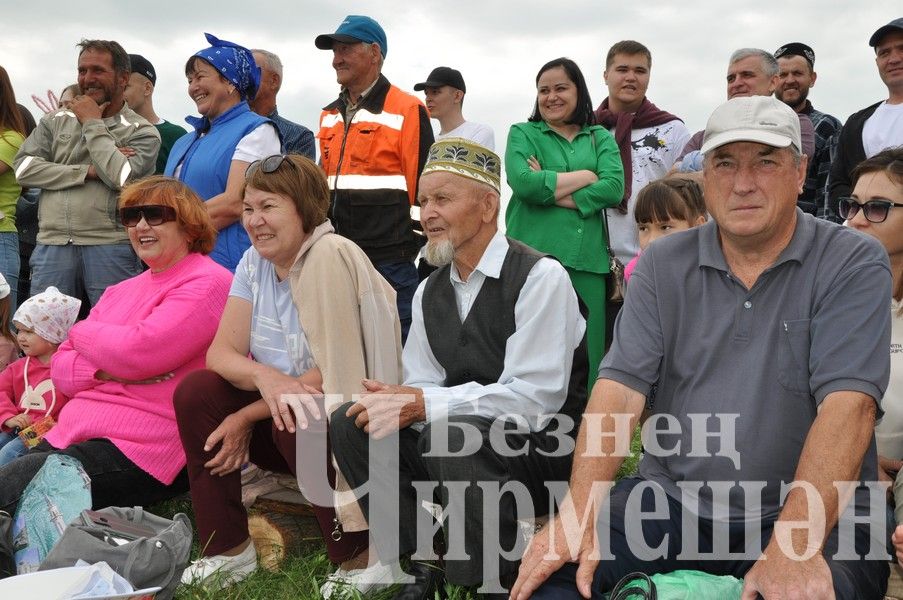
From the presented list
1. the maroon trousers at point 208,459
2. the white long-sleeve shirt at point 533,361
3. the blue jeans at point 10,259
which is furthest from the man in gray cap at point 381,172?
the blue jeans at point 10,259

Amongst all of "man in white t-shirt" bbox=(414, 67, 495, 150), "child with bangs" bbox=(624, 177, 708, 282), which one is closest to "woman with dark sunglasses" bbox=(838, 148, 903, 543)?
"child with bangs" bbox=(624, 177, 708, 282)

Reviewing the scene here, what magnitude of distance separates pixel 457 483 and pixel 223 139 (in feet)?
10.0

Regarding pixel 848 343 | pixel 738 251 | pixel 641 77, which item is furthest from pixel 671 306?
pixel 641 77

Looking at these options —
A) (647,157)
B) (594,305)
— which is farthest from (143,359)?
(647,157)

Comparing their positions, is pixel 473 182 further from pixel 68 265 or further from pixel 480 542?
pixel 68 265

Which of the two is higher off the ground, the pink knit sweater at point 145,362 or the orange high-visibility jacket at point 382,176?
the orange high-visibility jacket at point 382,176

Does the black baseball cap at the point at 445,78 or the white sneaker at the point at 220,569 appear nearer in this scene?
the white sneaker at the point at 220,569

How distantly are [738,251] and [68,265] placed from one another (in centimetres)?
463

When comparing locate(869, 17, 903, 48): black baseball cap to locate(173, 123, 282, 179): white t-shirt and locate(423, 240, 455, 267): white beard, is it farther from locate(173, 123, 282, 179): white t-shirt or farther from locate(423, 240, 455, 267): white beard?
locate(173, 123, 282, 179): white t-shirt

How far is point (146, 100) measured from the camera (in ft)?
24.0

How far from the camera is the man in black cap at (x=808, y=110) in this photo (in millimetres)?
5773

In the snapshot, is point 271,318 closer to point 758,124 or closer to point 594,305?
point 594,305

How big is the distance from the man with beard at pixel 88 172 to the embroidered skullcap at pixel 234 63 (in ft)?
3.23

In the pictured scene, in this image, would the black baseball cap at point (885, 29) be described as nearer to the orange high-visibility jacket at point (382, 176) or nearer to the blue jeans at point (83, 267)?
the orange high-visibility jacket at point (382, 176)
